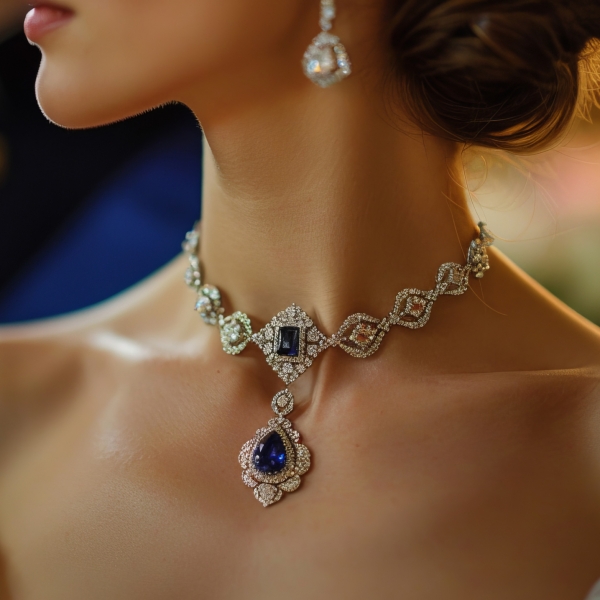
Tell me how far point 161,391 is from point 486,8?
2.29 feet

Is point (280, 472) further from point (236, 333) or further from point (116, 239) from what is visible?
point (116, 239)

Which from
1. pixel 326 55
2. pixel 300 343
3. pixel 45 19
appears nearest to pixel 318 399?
pixel 300 343

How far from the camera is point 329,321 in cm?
98

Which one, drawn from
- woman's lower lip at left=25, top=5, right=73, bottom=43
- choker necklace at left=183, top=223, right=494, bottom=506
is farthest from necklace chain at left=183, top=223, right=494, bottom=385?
woman's lower lip at left=25, top=5, right=73, bottom=43

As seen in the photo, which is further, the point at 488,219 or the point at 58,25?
the point at 488,219

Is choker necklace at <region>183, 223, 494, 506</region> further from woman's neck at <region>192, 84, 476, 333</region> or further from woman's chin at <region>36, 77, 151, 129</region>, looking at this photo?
woman's chin at <region>36, 77, 151, 129</region>

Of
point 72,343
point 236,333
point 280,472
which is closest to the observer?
point 280,472

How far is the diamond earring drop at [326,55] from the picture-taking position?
82 centimetres

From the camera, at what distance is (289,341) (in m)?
0.98

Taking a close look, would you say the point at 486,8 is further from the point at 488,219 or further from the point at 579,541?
the point at 579,541

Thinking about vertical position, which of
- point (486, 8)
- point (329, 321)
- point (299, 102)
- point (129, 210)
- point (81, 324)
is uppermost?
point (486, 8)

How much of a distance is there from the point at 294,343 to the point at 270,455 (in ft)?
0.55

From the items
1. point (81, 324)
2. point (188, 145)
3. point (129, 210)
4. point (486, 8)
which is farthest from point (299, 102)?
point (188, 145)

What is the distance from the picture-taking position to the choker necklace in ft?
2.97
